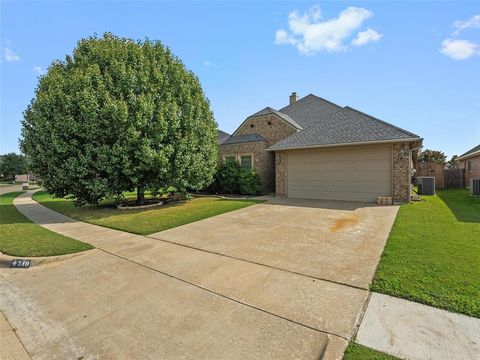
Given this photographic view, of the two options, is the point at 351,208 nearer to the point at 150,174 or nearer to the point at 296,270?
the point at 296,270

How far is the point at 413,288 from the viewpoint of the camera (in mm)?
3314

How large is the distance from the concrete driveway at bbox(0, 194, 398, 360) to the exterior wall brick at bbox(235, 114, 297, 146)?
10.6 meters

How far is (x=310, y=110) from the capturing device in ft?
60.7

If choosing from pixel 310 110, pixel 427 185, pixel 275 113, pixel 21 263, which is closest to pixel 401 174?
pixel 427 185

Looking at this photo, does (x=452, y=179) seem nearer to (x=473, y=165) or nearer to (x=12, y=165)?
(x=473, y=165)

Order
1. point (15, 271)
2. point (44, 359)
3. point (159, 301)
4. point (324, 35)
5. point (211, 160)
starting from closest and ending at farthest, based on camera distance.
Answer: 1. point (44, 359)
2. point (159, 301)
3. point (15, 271)
4. point (324, 35)
5. point (211, 160)

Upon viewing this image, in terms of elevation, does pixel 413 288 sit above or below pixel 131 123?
below

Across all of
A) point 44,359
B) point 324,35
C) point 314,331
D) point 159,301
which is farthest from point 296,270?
point 324,35

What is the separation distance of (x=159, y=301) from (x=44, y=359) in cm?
125

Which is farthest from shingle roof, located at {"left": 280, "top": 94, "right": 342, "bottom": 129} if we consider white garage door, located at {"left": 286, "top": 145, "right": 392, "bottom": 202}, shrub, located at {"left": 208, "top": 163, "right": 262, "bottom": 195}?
shrub, located at {"left": 208, "top": 163, "right": 262, "bottom": 195}

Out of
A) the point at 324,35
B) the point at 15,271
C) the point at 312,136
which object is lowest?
the point at 15,271

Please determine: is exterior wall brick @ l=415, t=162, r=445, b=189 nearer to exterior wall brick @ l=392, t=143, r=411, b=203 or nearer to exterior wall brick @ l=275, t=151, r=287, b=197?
exterior wall brick @ l=392, t=143, r=411, b=203

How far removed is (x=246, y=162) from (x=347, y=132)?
691 centimetres

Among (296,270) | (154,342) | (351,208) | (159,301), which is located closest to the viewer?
(154,342)
